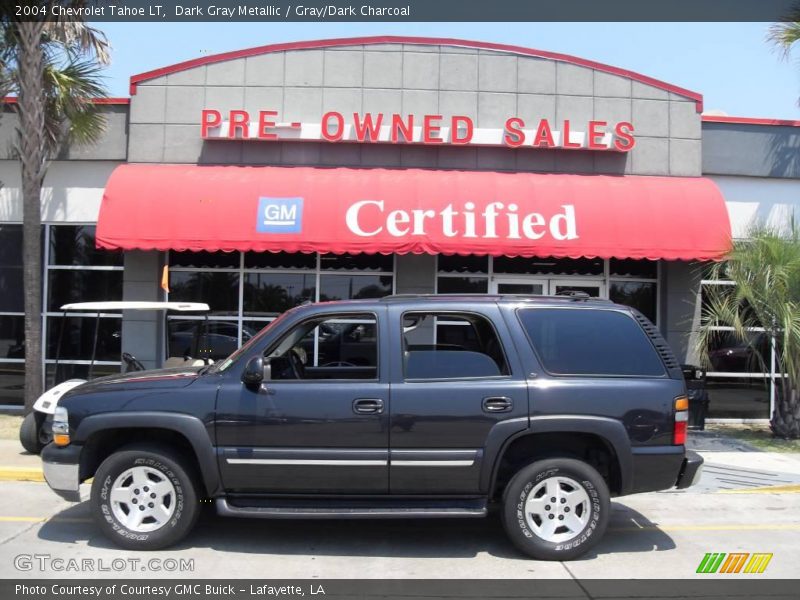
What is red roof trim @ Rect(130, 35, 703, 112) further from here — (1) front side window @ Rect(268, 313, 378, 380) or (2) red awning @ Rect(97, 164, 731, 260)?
(1) front side window @ Rect(268, 313, 378, 380)

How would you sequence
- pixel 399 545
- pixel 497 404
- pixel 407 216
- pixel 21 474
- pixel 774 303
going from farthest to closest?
pixel 407 216
pixel 774 303
pixel 21 474
pixel 399 545
pixel 497 404

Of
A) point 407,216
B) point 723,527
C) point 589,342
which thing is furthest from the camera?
point 407,216

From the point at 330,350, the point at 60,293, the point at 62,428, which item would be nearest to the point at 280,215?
the point at 60,293

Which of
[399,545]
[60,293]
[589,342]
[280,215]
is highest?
[280,215]

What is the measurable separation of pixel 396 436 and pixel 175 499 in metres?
1.80

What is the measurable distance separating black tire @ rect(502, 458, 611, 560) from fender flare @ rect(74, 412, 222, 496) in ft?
7.45

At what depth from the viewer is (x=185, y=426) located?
223 inches

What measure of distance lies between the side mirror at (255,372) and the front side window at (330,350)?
0.87ft

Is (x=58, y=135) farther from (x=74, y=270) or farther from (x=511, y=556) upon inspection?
(x=511, y=556)

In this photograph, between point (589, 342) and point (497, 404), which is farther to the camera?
point (589, 342)

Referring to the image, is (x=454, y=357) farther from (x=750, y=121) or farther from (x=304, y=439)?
(x=750, y=121)

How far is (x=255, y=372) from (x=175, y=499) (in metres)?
1.21

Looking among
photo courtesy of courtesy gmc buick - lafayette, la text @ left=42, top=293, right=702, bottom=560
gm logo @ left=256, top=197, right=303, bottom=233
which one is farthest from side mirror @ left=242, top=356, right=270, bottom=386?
gm logo @ left=256, top=197, right=303, bottom=233

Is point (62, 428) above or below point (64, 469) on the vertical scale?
above
